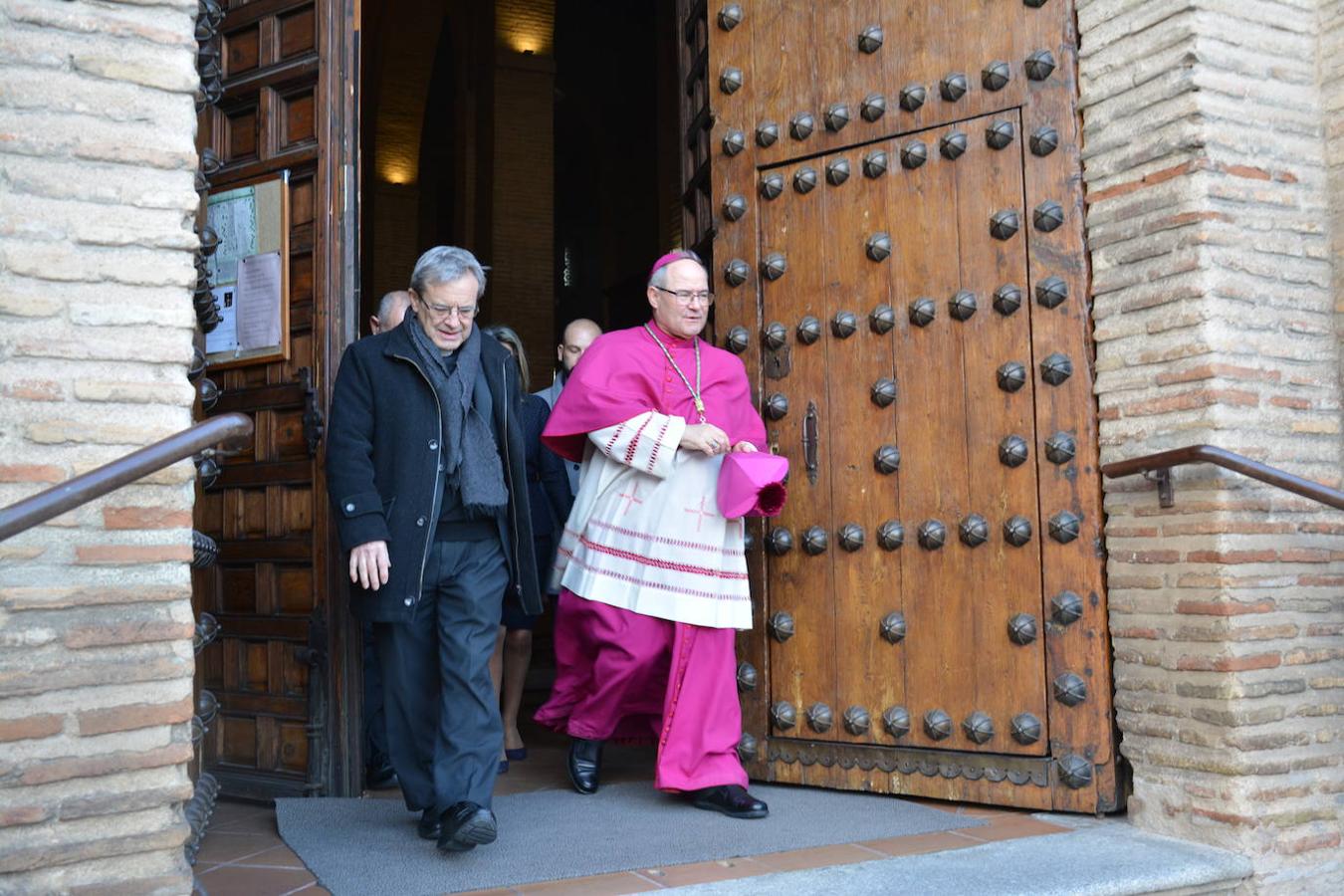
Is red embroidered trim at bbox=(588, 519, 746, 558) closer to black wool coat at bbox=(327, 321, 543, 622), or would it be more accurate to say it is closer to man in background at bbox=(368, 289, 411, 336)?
black wool coat at bbox=(327, 321, 543, 622)

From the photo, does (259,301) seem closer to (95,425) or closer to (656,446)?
(656,446)

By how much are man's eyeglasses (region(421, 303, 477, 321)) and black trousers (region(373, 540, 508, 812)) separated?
68 centimetres

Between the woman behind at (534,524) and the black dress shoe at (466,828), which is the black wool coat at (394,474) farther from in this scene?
the woman behind at (534,524)

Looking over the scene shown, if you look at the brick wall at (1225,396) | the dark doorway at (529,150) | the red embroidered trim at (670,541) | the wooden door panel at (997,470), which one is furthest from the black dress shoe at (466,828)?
the dark doorway at (529,150)

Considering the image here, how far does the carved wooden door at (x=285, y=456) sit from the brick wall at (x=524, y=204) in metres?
8.40

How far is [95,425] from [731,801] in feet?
7.59

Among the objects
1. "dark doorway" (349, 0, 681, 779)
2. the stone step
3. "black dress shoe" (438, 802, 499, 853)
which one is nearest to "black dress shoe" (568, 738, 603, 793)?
"black dress shoe" (438, 802, 499, 853)

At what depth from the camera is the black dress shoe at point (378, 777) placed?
499cm

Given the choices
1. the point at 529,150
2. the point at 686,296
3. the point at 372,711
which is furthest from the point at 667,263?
the point at 529,150

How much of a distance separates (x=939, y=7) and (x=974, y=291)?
3.35 ft

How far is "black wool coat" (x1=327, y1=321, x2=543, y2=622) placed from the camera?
3.74 metres

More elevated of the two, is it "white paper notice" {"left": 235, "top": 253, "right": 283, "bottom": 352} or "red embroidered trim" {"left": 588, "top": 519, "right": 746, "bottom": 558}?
"white paper notice" {"left": 235, "top": 253, "right": 283, "bottom": 352}

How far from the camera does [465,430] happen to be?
3914 millimetres

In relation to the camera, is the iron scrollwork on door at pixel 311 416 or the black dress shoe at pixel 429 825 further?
the iron scrollwork on door at pixel 311 416
